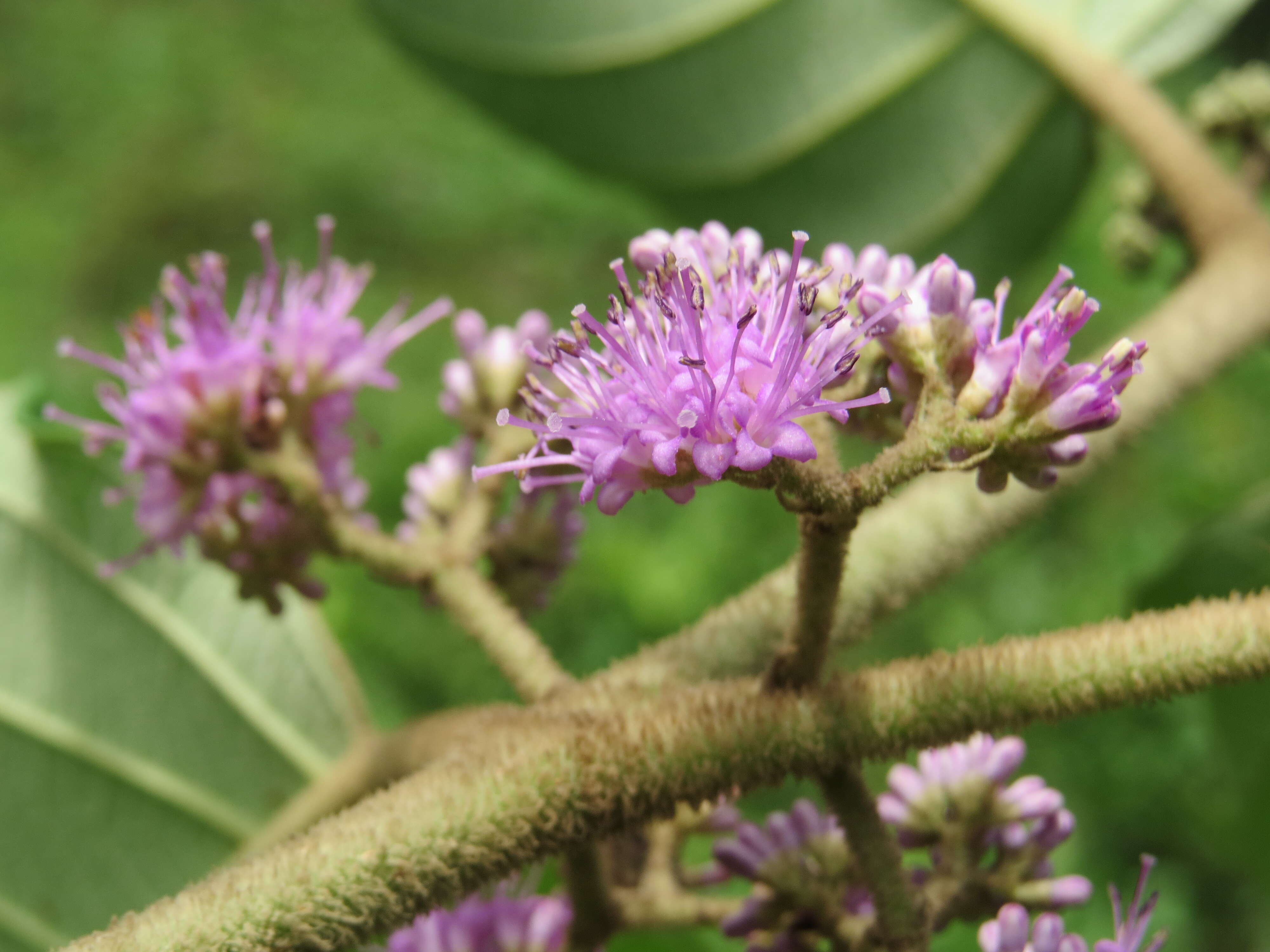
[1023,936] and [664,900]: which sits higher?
[664,900]

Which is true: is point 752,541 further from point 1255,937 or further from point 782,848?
point 782,848

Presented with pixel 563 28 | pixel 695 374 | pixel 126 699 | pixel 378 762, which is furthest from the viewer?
pixel 563 28

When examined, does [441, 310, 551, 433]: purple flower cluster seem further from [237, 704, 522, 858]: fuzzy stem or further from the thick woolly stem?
the thick woolly stem

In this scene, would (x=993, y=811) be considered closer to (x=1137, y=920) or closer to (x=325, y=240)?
(x=1137, y=920)

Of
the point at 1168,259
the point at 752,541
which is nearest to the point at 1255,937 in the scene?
the point at 1168,259

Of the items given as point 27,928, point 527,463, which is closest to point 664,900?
point 527,463

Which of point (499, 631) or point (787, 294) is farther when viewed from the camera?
point (499, 631)

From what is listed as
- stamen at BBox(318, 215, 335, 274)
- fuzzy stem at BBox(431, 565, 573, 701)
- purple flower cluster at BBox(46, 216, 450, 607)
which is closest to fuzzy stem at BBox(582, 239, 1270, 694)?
fuzzy stem at BBox(431, 565, 573, 701)
